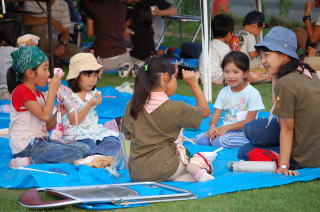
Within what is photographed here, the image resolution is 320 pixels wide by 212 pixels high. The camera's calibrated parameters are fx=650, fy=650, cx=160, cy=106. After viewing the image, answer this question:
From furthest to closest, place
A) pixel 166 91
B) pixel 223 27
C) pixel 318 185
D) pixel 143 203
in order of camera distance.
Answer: pixel 223 27
pixel 166 91
pixel 318 185
pixel 143 203

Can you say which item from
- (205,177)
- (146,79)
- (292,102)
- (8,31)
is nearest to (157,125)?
(146,79)

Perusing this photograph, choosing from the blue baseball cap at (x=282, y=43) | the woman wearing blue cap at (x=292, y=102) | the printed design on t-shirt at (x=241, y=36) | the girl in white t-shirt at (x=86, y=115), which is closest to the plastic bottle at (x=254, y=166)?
the woman wearing blue cap at (x=292, y=102)

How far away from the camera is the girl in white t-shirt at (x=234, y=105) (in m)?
5.27

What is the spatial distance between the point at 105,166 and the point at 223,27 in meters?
4.20

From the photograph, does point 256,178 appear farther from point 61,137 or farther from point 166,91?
point 61,137

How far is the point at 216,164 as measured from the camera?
471cm

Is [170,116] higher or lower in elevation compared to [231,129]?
higher

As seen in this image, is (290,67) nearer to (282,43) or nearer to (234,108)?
(282,43)

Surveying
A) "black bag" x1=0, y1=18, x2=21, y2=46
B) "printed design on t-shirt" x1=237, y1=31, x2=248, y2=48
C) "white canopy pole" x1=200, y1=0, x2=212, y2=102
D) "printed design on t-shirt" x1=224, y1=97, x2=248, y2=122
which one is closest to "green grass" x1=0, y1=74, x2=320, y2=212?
"printed design on t-shirt" x1=224, y1=97, x2=248, y2=122

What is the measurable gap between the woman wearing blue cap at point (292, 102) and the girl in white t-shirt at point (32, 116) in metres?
1.51

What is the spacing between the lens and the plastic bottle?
14.0 ft

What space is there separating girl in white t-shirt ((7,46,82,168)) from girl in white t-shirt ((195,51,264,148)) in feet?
3.98

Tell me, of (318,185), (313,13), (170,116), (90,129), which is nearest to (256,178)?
(318,185)

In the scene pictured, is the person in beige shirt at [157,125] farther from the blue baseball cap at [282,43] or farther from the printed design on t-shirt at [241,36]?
the printed design on t-shirt at [241,36]
